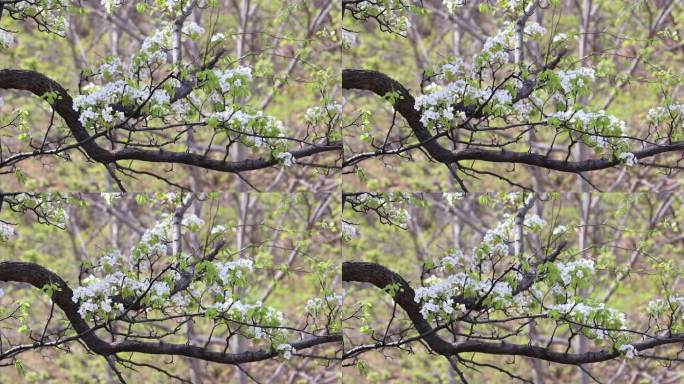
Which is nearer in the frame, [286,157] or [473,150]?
[286,157]

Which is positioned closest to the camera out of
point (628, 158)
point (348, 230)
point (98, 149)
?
point (628, 158)

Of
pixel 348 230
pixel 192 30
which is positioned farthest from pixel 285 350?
pixel 192 30

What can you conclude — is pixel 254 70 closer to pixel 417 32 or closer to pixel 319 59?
pixel 319 59

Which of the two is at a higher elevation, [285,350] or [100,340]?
[100,340]

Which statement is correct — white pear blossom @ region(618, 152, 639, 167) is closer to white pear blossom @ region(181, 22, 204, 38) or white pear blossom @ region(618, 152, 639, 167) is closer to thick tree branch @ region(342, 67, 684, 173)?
thick tree branch @ region(342, 67, 684, 173)

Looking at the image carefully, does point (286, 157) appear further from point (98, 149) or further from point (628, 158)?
point (628, 158)

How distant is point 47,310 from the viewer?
4430 mm

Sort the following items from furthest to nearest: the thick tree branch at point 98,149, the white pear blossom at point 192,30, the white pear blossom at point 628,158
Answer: the white pear blossom at point 192,30, the thick tree branch at point 98,149, the white pear blossom at point 628,158

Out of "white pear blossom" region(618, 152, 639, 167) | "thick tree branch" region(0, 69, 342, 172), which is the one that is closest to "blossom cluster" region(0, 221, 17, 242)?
"thick tree branch" region(0, 69, 342, 172)

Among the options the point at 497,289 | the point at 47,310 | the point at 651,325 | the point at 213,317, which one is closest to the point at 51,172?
the point at 47,310

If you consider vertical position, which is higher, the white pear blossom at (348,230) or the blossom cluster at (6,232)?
the white pear blossom at (348,230)

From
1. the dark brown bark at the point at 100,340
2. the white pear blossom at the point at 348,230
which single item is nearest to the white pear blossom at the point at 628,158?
the white pear blossom at the point at 348,230

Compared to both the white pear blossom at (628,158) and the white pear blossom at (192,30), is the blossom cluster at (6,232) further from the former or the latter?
the white pear blossom at (628,158)

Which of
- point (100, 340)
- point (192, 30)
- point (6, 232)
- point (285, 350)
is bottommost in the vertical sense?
point (285, 350)
